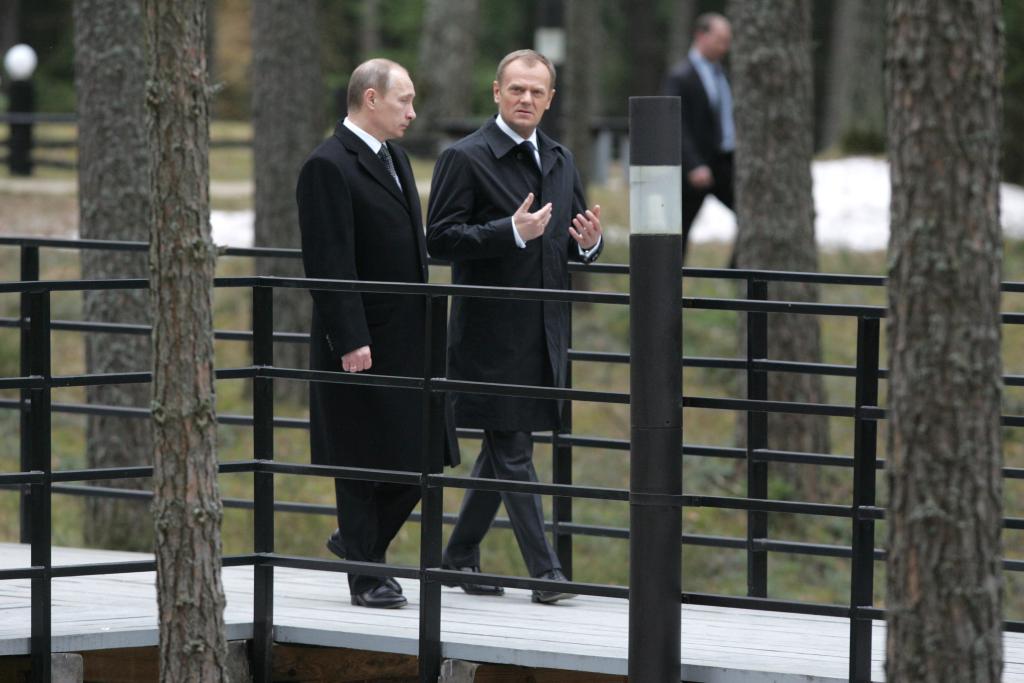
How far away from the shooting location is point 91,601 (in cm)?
609

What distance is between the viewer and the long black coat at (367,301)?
5.75m

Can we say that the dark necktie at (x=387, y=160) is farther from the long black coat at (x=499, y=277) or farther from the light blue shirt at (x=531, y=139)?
the light blue shirt at (x=531, y=139)

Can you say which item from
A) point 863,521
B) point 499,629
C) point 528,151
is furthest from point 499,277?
point 863,521

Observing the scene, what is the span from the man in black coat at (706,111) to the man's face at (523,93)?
6.16 meters

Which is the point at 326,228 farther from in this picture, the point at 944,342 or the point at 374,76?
the point at 944,342

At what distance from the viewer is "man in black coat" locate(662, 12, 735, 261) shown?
1205 cm

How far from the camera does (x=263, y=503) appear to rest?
18.6ft

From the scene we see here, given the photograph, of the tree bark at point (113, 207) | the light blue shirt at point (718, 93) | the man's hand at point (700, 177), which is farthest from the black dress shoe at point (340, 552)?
the light blue shirt at point (718, 93)

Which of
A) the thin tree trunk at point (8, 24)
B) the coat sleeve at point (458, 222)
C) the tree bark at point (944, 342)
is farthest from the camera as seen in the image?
the thin tree trunk at point (8, 24)

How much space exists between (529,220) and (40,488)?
170 centimetres

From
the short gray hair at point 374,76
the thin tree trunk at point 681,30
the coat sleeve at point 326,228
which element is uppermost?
the thin tree trunk at point 681,30

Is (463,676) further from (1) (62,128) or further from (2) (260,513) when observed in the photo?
(1) (62,128)

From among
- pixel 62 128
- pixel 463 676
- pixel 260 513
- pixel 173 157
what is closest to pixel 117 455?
pixel 260 513

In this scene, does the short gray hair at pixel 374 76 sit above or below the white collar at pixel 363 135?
above
